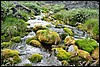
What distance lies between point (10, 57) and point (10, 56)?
117 mm

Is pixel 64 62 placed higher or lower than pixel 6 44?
lower

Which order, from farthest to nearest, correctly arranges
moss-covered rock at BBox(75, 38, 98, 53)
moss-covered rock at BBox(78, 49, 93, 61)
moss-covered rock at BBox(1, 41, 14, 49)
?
moss-covered rock at BBox(1, 41, 14, 49)
moss-covered rock at BBox(75, 38, 98, 53)
moss-covered rock at BBox(78, 49, 93, 61)

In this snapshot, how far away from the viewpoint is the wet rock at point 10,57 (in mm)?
10062

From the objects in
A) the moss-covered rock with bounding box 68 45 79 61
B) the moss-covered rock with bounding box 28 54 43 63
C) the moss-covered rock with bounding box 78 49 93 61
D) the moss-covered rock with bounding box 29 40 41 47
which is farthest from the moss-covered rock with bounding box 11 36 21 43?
the moss-covered rock with bounding box 78 49 93 61

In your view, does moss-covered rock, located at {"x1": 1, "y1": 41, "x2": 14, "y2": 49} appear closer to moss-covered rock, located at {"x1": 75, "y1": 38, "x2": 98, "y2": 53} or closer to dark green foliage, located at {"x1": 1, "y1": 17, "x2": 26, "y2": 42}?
dark green foliage, located at {"x1": 1, "y1": 17, "x2": 26, "y2": 42}

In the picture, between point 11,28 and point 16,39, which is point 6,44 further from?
point 11,28

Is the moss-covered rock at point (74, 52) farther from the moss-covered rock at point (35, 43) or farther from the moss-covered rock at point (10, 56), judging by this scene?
the moss-covered rock at point (10, 56)

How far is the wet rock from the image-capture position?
10.1 meters

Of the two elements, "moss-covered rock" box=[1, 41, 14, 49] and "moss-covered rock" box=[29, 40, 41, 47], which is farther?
"moss-covered rock" box=[29, 40, 41, 47]

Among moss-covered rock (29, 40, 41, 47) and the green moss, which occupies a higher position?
the green moss

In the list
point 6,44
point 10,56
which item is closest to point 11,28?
point 6,44

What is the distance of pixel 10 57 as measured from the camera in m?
10.4

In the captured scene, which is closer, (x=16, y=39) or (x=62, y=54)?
(x=62, y=54)

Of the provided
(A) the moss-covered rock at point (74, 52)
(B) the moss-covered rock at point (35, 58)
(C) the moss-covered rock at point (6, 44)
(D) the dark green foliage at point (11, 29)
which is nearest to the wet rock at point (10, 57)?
(B) the moss-covered rock at point (35, 58)
